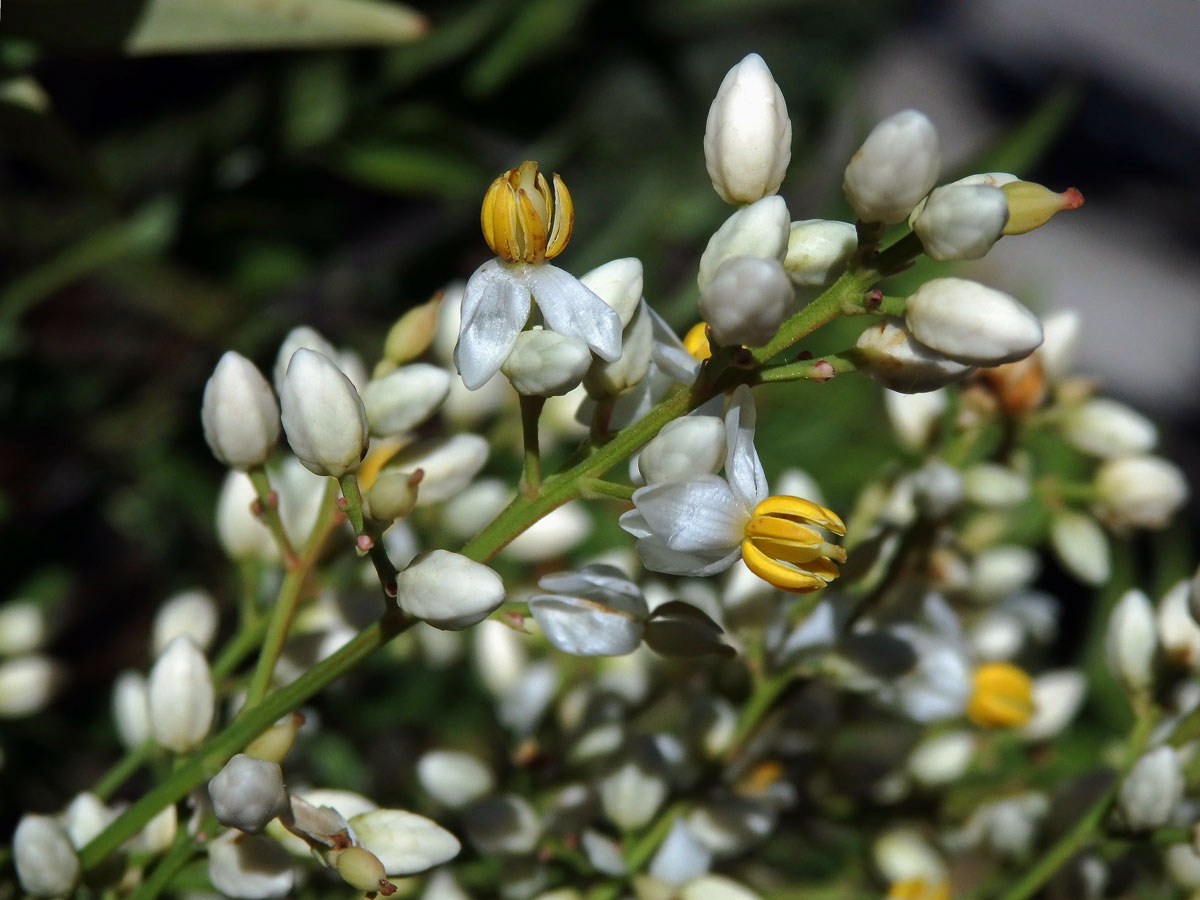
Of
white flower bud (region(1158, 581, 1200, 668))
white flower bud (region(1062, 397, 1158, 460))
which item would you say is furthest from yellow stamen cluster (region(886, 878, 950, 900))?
white flower bud (region(1062, 397, 1158, 460))

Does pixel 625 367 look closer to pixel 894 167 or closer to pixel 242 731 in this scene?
pixel 894 167

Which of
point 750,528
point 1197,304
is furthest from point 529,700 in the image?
point 1197,304

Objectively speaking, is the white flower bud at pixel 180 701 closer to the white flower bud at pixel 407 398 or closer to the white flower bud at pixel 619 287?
the white flower bud at pixel 407 398

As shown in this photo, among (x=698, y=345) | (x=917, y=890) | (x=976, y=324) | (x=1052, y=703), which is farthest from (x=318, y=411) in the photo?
(x=1052, y=703)

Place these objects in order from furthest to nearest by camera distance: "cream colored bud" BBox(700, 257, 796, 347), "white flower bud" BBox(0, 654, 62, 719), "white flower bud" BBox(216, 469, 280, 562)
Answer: "white flower bud" BBox(0, 654, 62, 719)
"white flower bud" BBox(216, 469, 280, 562)
"cream colored bud" BBox(700, 257, 796, 347)

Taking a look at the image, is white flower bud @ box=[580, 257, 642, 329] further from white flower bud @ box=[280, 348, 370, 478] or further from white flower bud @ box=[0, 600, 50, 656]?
white flower bud @ box=[0, 600, 50, 656]
